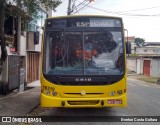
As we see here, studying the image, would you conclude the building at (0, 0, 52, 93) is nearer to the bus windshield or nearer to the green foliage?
the green foliage

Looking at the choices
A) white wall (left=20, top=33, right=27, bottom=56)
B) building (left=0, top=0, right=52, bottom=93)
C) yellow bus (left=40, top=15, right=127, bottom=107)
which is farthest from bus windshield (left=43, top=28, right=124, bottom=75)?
white wall (left=20, top=33, right=27, bottom=56)

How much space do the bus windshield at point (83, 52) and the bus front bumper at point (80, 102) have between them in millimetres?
828

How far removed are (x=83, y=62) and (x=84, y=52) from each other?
341 millimetres

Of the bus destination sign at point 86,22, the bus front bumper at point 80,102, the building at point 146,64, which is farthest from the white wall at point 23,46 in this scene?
the building at point 146,64

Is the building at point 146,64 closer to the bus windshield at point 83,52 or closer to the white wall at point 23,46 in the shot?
the white wall at point 23,46

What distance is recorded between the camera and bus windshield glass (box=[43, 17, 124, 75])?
464 inches

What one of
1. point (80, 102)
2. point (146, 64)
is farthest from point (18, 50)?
point (146, 64)

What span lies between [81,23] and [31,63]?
56.8 feet

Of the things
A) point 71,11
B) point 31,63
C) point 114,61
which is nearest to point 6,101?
point 114,61

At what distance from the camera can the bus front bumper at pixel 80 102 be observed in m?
11.5

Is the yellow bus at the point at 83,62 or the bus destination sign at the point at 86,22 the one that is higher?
the bus destination sign at the point at 86,22

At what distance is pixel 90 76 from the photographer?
38.2ft

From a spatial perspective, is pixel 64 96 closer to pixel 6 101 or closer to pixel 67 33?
pixel 67 33

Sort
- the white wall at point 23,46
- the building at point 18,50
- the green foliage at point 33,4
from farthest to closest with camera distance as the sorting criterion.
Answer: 1. the white wall at point 23,46
2. the building at point 18,50
3. the green foliage at point 33,4
